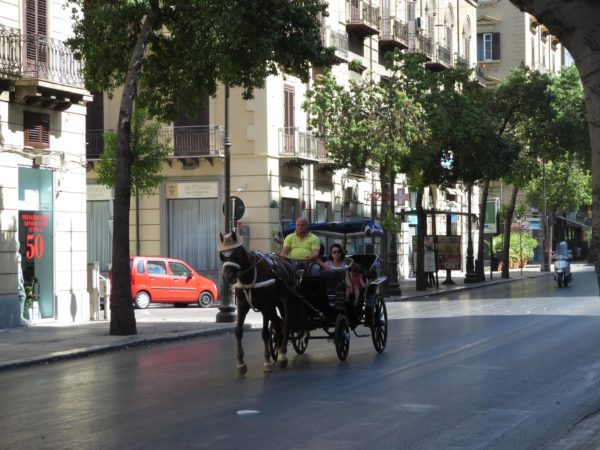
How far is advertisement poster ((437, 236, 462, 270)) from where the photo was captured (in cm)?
4756

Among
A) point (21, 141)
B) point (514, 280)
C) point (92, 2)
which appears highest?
point (92, 2)

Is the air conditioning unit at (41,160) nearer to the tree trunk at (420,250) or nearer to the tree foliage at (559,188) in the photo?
the tree trunk at (420,250)

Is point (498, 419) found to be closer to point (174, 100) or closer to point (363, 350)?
point (363, 350)

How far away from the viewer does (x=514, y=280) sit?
2144 inches

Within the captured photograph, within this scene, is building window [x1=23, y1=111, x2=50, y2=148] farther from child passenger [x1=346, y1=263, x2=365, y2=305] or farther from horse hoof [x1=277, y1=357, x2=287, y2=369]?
horse hoof [x1=277, y1=357, x2=287, y2=369]

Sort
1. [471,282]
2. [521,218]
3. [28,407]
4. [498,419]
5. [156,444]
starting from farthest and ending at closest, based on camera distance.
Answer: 1. [521,218]
2. [471,282]
3. [28,407]
4. [498,419]
5. [156,444]

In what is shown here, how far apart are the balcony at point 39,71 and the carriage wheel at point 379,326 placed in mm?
10943

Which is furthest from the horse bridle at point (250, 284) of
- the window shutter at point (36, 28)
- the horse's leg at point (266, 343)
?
the window shutter at point (36, 28)

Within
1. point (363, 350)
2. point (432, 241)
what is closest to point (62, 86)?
point (363, 350)

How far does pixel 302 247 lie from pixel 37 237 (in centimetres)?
1187

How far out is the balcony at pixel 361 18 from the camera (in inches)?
1889

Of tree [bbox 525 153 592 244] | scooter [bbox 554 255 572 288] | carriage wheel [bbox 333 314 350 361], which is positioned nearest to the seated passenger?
carriage wheel [bbox 333 314 350 361]

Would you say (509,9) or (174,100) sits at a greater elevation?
(509,9)

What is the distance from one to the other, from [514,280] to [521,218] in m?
24.4
